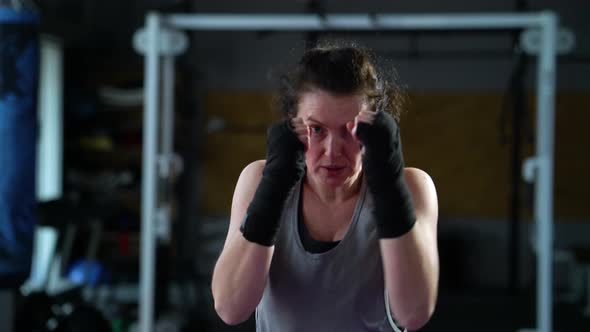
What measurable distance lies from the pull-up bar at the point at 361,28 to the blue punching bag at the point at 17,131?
3.66 feet

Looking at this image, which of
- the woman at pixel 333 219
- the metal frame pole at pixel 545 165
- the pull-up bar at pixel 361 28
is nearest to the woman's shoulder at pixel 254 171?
the woman at pixel 333 219

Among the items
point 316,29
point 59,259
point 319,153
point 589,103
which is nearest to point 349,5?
point 589,103

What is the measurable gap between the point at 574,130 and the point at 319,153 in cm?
558

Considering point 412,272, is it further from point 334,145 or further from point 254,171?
point 254,171

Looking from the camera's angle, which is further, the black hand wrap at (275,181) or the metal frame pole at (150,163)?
the metal frame pole at (150,163)

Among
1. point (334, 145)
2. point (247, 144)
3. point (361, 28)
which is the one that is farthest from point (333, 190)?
point (247, 144)

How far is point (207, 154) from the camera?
6.09m

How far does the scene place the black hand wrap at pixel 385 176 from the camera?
854 mm

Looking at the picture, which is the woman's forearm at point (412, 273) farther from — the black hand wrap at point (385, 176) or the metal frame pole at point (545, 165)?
the metal frame pole at point (545, 165)

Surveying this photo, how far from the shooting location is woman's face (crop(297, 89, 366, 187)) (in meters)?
0.93

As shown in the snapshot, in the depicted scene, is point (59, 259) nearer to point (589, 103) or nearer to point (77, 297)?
point (77, 297)

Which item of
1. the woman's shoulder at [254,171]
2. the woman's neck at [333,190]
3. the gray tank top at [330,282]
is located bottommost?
the gray tank top at [330,282]

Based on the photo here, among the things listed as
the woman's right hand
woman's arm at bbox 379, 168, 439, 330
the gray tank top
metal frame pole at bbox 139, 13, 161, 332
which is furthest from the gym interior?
the woman's right hand

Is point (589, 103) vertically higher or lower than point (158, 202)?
higher
